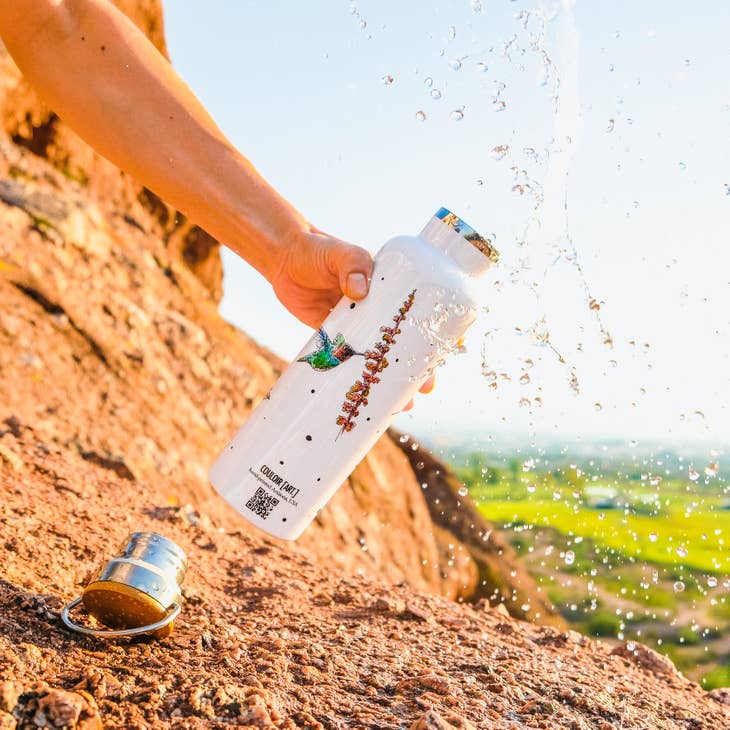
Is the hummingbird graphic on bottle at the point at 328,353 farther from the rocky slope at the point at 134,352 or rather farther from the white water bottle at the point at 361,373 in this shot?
the rocky slope at the point at 134,352

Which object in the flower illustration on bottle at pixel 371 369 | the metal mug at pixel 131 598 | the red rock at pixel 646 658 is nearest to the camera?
the metal mug at pixel 131 598

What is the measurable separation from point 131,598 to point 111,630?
3.7 inches

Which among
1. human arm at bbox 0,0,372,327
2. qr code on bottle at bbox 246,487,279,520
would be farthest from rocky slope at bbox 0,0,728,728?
human arm at bbox 0,0,372,327

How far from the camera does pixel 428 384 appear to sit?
2195mm

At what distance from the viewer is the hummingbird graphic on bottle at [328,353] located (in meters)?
2.01

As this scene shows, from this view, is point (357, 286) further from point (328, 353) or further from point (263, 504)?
point (263, 504)

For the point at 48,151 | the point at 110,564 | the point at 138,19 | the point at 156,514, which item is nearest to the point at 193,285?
the point at 48,151

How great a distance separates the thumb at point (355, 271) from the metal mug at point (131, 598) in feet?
2.72

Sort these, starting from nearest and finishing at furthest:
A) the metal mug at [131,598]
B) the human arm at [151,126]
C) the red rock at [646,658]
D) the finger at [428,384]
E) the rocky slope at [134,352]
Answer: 1. the metal mug at [131,598]
2. the finger at [428,384]
3. the human arm at [151,126]
4. the red rock at [646,658]
5. the rocky slope at [134,352]

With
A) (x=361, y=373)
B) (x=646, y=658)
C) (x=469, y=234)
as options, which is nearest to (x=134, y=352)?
(x=361, y=373)

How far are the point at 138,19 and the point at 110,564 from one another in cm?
553

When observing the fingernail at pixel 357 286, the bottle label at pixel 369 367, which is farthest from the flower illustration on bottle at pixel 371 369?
the fingernail at pixel 357 286

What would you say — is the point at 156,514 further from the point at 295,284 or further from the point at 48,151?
the point at 48,151

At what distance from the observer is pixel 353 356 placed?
2.00 metres
